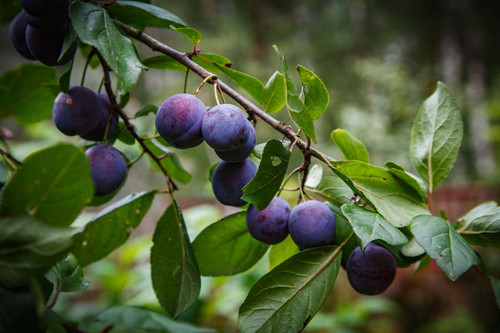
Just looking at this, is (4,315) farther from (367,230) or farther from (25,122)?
(25,122)

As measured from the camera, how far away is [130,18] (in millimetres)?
587

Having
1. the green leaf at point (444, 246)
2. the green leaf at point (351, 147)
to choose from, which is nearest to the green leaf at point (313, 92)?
the green leaf at point (351, 147)

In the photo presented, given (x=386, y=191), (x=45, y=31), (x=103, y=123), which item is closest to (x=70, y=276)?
(x=103, y=123)

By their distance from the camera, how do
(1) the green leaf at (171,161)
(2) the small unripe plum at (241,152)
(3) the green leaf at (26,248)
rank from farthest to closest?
(1) the green leaf at (171,161) < (2) the small unripe plum at (241,152) < (3) the green leaf at (26,248)

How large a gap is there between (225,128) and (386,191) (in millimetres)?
263

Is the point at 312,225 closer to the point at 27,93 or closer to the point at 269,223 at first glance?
the point at 269,223

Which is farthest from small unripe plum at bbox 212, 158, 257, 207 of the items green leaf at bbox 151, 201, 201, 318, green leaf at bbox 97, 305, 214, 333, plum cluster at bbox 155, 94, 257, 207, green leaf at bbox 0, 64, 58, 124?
green leaf at bbox 0, 64, 58, 124

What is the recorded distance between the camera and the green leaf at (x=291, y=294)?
49cm

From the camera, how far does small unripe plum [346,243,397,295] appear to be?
545mm

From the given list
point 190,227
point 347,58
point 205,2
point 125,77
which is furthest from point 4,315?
point 347,58

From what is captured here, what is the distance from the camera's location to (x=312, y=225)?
53 centimetres

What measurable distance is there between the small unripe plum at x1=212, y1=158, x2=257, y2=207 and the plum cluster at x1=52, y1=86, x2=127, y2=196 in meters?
0.16

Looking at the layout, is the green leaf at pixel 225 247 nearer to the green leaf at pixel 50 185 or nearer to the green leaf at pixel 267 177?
the green leaf at pixel 267 177

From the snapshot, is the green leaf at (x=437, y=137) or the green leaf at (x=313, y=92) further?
the green leaf at (x=437, y=137)
